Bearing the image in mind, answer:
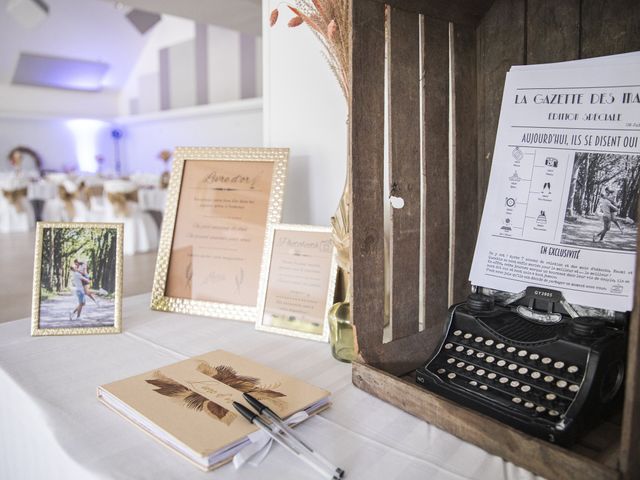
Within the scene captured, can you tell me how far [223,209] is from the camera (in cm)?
136

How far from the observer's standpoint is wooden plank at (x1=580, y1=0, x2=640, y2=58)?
2.75 ft

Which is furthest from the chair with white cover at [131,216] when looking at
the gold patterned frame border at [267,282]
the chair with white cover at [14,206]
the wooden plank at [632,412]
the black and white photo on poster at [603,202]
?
the wooden plank at [632,412]

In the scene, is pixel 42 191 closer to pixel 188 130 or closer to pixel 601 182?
pixel 188 130

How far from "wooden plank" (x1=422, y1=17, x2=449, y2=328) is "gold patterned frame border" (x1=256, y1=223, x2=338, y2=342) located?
25 cm

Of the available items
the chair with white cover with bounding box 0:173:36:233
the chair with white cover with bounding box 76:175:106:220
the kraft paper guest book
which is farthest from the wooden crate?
the chair with white cover with bounding box 0:173:36:233

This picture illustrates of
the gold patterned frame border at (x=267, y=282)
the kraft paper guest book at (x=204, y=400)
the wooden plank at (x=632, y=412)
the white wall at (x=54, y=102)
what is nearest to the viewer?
the wooden plank at (x=632, y=412)

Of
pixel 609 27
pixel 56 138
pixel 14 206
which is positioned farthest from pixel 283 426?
pixel 56 138

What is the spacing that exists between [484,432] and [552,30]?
745mm

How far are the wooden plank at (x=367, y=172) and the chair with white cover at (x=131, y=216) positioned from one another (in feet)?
12.9

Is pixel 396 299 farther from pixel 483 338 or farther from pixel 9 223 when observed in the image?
pixel 9 223

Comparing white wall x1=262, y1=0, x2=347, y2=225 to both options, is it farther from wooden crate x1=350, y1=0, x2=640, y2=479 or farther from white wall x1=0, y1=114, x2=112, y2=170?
white wall x1=0, y1=114, x2=112, y2=170

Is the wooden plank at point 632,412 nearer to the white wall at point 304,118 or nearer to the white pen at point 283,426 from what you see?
the white pen at point 283,426

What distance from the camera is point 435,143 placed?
3.21ft

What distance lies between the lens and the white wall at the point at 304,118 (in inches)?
Answer: 53.7
